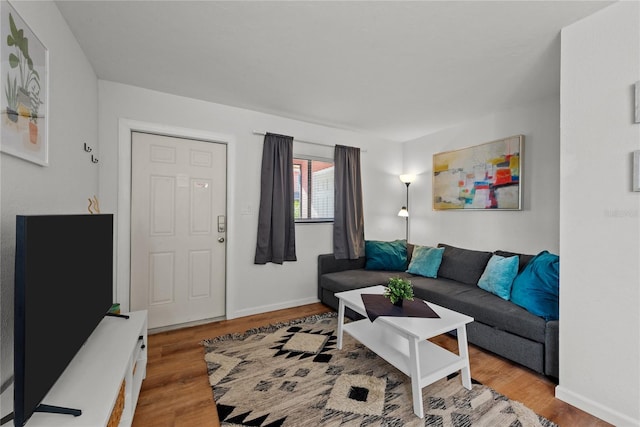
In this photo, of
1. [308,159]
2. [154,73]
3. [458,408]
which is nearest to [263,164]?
[308,159]

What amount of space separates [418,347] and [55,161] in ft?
8.44

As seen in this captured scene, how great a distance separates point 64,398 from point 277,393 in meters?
1.12

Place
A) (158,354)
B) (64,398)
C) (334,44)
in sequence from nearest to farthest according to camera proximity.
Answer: (64,398), (334,44), (158,354)

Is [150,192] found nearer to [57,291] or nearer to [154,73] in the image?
[154,73]

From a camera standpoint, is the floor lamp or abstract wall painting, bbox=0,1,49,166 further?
the floor lamp

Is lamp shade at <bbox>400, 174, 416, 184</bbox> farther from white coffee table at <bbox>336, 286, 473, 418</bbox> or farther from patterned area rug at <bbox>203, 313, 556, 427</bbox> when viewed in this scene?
patterned area rug at <bbox>203, 313, 556, 427</bbox>

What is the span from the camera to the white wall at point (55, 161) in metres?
1.14

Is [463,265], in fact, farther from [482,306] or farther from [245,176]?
[245,176]

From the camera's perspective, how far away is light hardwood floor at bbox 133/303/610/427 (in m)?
1.60

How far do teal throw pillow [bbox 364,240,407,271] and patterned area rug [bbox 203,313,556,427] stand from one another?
1.37 metres

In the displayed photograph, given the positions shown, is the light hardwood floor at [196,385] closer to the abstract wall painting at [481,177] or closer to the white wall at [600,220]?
the white wall at [600,220]

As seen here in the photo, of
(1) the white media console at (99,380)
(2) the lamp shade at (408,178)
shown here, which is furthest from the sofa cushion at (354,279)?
(1) the white media console at (99,380)

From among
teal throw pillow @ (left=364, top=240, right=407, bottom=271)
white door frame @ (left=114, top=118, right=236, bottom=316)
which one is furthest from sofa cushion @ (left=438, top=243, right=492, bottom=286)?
white door frame @ (left=114, top=118, right=236, bottom=316)

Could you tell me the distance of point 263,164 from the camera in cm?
323
